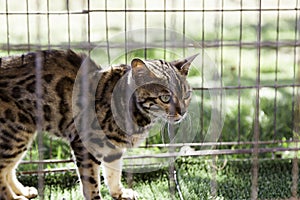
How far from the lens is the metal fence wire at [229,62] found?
368cm

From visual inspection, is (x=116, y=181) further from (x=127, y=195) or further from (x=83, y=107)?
(x=83, y=107)

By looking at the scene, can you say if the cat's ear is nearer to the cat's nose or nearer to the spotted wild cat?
the spotted wild cat

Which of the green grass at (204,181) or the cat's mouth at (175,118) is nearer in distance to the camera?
the cat's mouth at (175,118)

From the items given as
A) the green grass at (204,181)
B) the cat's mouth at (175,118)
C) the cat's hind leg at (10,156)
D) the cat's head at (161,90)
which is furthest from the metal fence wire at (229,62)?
the cat's mouth at (175,118)

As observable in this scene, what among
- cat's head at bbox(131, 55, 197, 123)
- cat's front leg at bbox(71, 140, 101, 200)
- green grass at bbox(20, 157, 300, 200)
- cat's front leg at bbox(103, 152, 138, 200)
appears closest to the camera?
cat's head at bbox(131, 55, 197, 123)

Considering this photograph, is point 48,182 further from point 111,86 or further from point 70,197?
point 111,86

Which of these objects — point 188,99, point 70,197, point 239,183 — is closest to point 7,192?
point 70,197

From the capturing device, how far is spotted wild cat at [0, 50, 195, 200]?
335 cm

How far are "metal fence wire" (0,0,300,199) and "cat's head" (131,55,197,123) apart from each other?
30cm

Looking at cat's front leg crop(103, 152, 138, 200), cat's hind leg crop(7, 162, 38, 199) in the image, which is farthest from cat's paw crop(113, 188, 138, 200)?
cat's hind leg crop(7, 162, 38, 199)

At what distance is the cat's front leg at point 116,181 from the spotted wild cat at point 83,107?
0.07 metres

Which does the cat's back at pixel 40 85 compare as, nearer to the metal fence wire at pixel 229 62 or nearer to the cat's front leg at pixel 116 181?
the metal fence wire at pixel 229 62

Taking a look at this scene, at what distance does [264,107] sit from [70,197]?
1774 millimetres

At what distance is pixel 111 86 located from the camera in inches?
137
